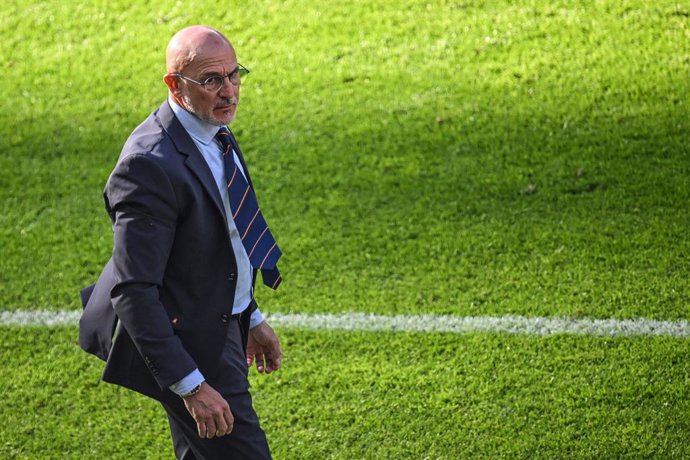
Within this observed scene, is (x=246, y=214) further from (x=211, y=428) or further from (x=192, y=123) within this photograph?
(x=211, y=428)

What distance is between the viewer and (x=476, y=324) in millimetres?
5055

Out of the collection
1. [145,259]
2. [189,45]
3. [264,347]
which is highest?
[189,45]

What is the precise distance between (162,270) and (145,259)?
2.7 inches

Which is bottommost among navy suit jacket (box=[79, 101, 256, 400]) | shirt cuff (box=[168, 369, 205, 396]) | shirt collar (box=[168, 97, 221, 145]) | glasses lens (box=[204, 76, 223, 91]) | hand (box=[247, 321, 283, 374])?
hand (box=[247, 321, 283, 374])

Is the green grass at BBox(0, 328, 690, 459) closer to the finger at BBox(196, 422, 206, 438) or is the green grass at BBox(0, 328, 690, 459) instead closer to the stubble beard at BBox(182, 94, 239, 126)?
the finger at BBox(196, 422, 206, 438)

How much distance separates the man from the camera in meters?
3.09

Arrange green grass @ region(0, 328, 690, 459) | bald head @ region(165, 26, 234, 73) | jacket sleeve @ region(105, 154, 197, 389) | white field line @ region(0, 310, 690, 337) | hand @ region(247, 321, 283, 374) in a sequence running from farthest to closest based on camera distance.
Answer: white field line @ region(0, 310, 690, 337), green grass @ region(0, 328, 690, 459), hand @ region(247, 321, 283, 374), bald head @ region(165, 26, 234, 73), jacket sleeve @ region(105, 154, 197, 389)

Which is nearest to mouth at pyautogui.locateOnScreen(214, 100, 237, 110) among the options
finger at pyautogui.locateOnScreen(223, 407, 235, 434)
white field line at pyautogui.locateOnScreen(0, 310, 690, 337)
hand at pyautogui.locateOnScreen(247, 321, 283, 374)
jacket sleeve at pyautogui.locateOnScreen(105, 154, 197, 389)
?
jacket sleeve at pyautogui.locateOnScreen(105, 154, 197, 389)

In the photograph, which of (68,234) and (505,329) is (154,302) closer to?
(505,329)

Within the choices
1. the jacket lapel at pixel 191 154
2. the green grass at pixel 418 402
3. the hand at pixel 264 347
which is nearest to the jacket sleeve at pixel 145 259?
the jacket lapel at pixel 191 154

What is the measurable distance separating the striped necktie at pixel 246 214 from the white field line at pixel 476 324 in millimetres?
1708

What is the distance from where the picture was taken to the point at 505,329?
5.00 meters

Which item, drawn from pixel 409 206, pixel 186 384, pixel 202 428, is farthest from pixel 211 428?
pixel 409 206

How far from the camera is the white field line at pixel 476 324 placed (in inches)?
193
